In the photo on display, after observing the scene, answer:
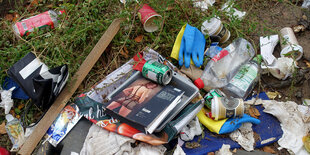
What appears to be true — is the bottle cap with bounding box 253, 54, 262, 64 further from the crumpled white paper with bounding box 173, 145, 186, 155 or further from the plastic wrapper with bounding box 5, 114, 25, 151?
the plastic wrapper with bounding box 5, 114, 25, 151

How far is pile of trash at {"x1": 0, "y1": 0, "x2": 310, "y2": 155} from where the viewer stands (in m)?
1.65

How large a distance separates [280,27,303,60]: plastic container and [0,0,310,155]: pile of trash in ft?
0.11

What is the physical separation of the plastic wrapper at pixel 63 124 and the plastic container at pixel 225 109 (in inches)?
36.6

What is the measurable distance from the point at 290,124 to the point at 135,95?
113 centimetres

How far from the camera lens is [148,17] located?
2.10 m

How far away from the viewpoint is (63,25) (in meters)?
2.17

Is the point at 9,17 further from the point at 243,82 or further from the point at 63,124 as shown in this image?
the point at 243,82

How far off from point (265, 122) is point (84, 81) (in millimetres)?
1384

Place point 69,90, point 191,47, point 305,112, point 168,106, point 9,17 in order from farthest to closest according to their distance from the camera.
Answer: point 9,17 < point 191,47 < point 305,112 < point 69,90 < point 168,106

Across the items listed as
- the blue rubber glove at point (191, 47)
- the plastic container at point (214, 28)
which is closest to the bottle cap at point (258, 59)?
the plastic container at point (214, 28)

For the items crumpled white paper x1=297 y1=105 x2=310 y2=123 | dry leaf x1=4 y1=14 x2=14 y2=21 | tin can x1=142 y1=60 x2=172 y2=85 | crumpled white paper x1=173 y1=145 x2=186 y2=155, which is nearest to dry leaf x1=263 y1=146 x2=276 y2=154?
crumpled white paper x1=297 y1=105 x2=310 y2=123

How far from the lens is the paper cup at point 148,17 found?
6.94 feet

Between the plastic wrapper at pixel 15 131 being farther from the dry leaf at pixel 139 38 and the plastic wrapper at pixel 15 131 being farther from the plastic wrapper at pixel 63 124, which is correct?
the dry leaf at pixel 139 38

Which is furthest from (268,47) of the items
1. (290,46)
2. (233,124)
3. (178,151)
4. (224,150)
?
(178,151)
